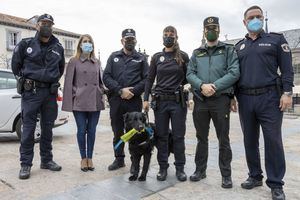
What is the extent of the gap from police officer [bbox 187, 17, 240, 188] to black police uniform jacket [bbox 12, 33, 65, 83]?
1947 mm

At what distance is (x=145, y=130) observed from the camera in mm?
3928

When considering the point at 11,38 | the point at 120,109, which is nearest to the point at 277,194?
the point at 120,109

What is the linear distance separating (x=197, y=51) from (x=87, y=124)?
6.43 feet

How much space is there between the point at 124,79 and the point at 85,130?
A: 3.12 ft

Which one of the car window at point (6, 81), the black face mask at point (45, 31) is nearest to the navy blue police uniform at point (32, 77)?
the black face mask at point (45, 31)

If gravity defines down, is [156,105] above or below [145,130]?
above

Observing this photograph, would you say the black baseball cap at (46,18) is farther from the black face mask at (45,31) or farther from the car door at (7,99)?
the car door at (7,99)

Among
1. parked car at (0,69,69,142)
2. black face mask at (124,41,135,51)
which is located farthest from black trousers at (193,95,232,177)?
parked car at (0,69,69,142)

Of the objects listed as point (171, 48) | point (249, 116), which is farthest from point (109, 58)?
point (249, 116)

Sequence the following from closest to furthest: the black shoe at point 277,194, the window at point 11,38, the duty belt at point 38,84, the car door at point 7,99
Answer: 1. the black shoe at point 277,194
2. the duty belt at point 38,84
3. the car door at point 7,99
4. the window at point 11,38

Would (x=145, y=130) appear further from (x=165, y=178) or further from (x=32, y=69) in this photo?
(x=32, y=69)

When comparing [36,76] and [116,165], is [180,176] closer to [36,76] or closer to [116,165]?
[116,165]

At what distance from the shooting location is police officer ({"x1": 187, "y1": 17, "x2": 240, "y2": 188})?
3.76 meters

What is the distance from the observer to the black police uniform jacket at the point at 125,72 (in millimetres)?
4559
